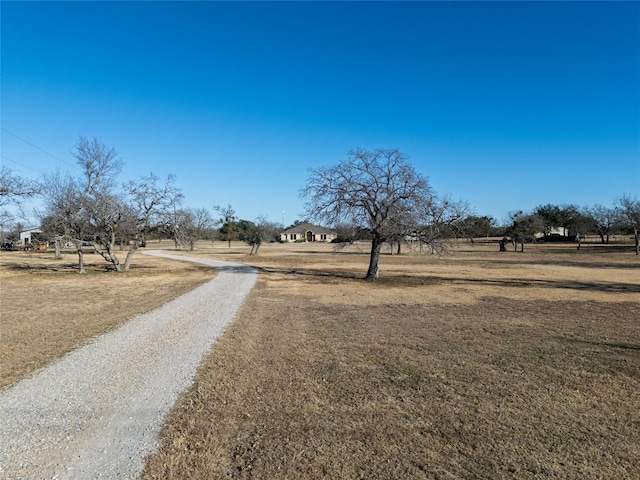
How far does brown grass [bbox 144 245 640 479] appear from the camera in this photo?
12.0 feet

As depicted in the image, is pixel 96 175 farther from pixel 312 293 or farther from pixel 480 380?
pixel 480 380

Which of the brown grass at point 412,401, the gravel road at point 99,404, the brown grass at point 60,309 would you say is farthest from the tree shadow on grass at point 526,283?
the gravel road at point 99,404

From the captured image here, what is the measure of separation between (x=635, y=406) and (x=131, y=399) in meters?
6.58

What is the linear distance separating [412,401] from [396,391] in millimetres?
383

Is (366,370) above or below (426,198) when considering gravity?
below

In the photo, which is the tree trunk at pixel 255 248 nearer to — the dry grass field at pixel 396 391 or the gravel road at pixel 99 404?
the dry grass field at pixel 396 391

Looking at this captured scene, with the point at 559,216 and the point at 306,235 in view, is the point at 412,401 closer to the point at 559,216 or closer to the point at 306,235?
the point at 559,216

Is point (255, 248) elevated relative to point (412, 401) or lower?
elevated

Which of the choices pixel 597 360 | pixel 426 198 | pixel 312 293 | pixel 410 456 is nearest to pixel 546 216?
pixel 426 198

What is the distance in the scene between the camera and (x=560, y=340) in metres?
8.46

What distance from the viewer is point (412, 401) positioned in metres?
5.10

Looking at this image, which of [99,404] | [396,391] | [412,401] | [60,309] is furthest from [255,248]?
[412,401]

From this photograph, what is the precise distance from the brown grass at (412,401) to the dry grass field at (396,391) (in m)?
0.02

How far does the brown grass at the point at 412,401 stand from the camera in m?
3.67
